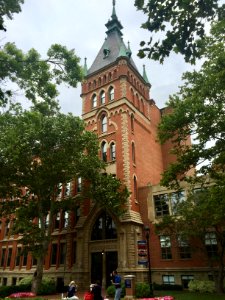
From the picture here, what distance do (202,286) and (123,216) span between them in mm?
9548

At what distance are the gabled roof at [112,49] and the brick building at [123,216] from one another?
200 millimetres

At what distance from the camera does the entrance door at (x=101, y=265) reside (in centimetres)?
2888

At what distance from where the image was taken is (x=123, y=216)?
28891mm

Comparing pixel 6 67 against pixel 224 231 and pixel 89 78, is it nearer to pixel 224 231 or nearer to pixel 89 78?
pixel 224 231

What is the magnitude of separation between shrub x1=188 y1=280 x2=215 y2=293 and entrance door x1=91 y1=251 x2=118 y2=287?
7970mm

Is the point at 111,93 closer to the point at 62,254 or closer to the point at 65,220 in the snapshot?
the point at 65,220

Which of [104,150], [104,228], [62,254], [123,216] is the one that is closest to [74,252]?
[62,254]

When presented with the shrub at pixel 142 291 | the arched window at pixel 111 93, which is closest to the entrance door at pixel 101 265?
the shrub at pixel 142 291

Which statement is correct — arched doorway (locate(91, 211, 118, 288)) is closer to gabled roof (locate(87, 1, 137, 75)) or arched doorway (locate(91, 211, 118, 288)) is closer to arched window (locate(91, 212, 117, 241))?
arched window (locate(91, 212, 117, 241))

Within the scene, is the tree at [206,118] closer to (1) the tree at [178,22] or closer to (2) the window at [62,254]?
(1) the tree at [178,22]

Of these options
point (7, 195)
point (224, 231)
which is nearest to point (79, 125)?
point (7, 195)

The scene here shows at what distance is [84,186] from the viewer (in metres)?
30.5

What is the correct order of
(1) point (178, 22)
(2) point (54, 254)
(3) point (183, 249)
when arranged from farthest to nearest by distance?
(2) point (54, 254)
(3) point (183, 249)
(1) point (178, 22)

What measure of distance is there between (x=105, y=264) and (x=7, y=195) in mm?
12196
